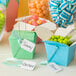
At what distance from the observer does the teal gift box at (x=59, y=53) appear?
24.6 inches

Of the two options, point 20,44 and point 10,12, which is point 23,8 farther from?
point 20,44

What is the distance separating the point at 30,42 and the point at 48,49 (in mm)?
77

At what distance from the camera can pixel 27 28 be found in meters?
0.73

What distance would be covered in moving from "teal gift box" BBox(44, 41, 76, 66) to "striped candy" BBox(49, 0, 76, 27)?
0.88ft

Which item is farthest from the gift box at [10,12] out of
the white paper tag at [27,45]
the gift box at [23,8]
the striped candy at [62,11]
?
the white paper tag at [27,45]

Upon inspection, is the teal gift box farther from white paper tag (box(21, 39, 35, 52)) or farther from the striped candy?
the striped candy

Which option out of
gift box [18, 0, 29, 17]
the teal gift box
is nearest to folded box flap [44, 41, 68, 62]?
the teal gift box

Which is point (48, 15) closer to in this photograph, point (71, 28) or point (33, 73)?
A: point (71, 28)

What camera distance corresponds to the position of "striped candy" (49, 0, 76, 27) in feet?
2.80

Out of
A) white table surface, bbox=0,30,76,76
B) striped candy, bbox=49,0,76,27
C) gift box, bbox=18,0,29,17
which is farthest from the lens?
gift box, bbox=18,0,29,17

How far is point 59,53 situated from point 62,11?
30cm

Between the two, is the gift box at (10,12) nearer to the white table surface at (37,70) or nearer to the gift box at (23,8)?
the gift box at (23,8)

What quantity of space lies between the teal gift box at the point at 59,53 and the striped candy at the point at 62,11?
0.88 ft

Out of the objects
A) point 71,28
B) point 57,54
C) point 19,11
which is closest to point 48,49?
point 57,54
